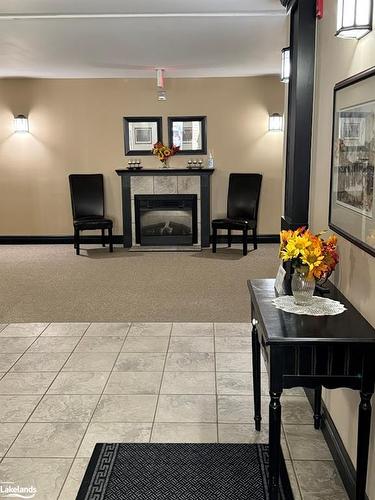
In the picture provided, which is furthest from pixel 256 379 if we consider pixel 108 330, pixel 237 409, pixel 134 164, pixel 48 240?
pixel 48 240

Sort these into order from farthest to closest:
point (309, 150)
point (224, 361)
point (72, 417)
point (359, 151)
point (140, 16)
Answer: point (140, 16) < point (224, 361) < point (309, 150) < point (72, 417) < point (359, 151)

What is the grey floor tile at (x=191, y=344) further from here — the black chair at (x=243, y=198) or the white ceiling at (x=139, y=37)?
the black chair at (x=243, y=198)

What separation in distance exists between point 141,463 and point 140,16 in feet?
10.9

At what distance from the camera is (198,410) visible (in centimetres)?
284

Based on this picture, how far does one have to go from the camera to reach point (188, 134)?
7734 mm

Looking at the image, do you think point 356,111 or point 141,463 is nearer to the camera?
point 356,111

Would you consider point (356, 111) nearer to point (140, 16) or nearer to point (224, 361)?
point (224, 361)

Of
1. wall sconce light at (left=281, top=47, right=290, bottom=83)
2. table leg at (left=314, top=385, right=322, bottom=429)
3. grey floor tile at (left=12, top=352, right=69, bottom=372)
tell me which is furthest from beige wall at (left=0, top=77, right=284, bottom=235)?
table leg at (left=314, top=385, right=322, bottom=429)

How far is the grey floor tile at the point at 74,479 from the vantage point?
7.07ft

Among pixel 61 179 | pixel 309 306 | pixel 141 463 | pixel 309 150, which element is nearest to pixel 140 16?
pixel 309 150

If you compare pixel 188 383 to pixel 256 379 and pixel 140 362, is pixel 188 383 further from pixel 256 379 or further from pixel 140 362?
pixel 256 379

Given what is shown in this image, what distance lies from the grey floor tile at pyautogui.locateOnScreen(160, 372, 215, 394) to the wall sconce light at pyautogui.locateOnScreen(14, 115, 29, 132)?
5.58 metres

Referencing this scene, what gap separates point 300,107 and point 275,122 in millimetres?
4654

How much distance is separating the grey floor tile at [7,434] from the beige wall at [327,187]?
1.60 m
